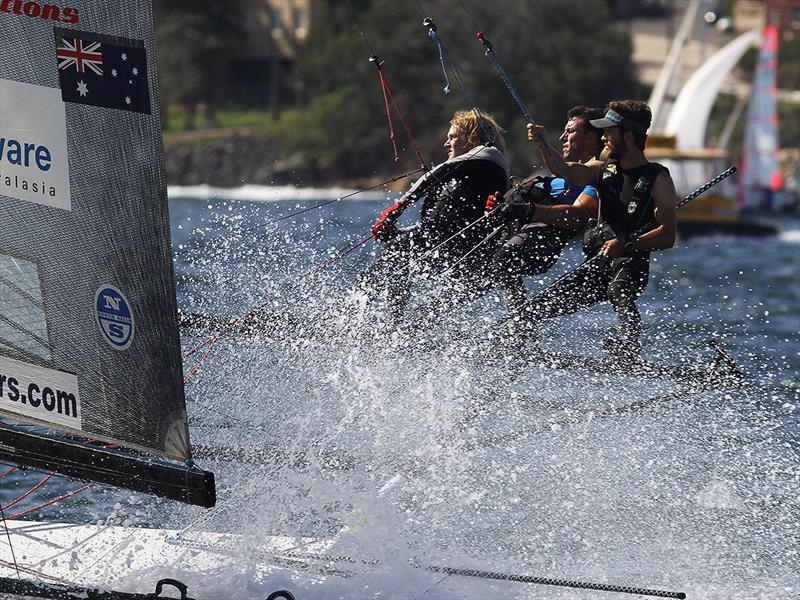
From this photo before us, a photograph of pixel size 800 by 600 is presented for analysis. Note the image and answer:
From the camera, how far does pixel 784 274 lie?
21.0 meters

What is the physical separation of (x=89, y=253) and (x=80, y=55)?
0.64 m

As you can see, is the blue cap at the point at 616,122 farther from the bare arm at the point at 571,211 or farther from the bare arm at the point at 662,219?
the bare arm at the point at 571,211

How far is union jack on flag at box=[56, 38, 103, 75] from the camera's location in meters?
4.31

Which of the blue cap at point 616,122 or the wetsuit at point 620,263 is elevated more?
the blue cap at point 616,122

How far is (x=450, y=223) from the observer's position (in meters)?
6.50

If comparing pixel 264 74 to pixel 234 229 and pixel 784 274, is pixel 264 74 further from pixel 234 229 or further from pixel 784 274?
pixel 234 229

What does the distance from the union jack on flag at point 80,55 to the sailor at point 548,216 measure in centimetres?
225

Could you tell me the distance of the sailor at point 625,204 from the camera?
19.1 ft

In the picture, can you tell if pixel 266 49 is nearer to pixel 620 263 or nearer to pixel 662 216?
pixel 620 263

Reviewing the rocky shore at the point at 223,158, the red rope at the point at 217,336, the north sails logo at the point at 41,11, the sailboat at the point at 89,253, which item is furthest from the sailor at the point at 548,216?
the rocky shore at the point at 223,158

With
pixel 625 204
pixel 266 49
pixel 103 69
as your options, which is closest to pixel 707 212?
A: pixel 625 204

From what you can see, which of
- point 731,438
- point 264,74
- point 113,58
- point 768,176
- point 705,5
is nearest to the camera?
point 113,58

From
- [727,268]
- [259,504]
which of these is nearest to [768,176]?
[727,268]

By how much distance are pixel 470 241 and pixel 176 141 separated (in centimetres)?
4813
